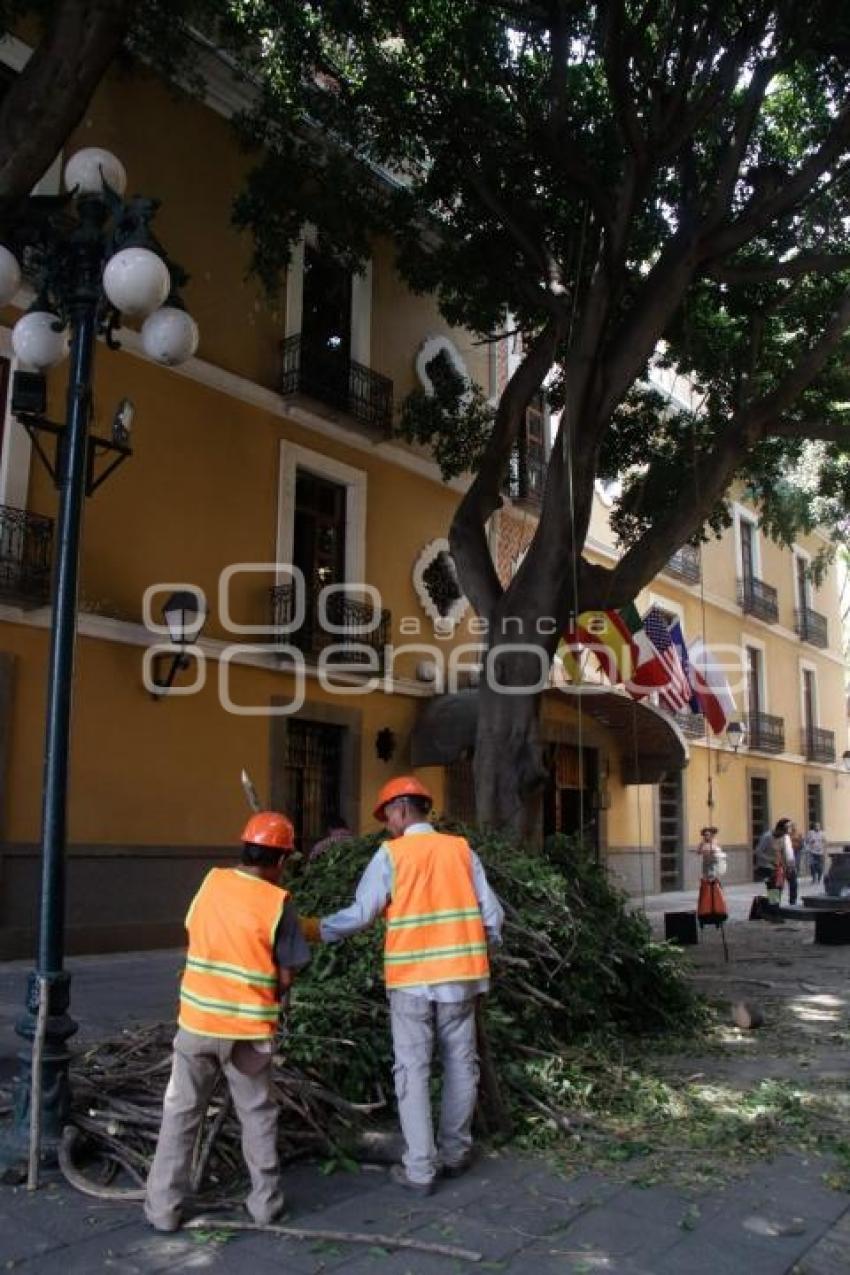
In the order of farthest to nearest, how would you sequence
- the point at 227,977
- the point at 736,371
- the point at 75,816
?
the point at 736,371 → the point at 75,816 → the point at 227,977

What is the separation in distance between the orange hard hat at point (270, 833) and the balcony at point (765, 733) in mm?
24289

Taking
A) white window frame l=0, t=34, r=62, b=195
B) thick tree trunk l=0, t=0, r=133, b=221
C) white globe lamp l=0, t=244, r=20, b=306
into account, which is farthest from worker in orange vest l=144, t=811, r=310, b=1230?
white window frame l=0, t=34, r=62, b=195

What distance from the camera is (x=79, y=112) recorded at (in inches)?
309

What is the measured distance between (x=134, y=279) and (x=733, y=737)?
2229cm

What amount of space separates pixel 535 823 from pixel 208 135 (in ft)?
33.1

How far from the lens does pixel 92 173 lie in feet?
19.0

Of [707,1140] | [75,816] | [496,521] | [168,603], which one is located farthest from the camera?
[496,521]

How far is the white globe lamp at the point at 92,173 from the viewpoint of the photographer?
5.79m

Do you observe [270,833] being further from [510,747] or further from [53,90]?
[53,90]

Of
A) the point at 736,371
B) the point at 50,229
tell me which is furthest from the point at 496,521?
the point at 50,229

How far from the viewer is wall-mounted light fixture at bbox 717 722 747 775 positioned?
2434cm

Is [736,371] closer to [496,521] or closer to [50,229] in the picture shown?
[496,521]

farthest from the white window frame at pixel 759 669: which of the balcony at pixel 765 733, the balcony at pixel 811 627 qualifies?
the balcony at pixel 811 627

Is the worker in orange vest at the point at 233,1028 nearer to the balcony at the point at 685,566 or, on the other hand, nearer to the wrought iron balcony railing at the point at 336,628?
the wrought iron balcony railing at the point at 336,628
